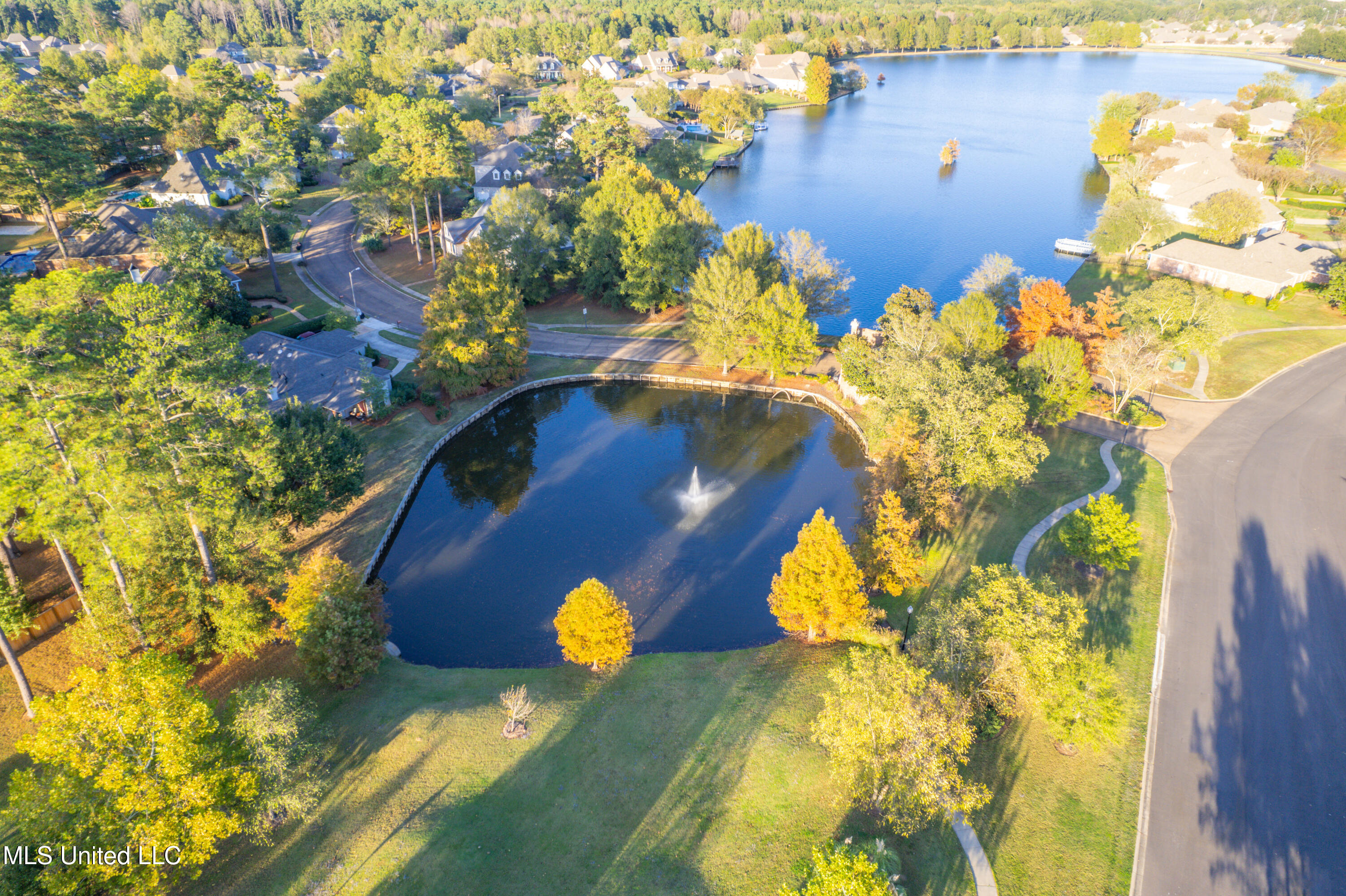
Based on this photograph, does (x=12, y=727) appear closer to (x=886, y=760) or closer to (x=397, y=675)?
(x=397, y=675)

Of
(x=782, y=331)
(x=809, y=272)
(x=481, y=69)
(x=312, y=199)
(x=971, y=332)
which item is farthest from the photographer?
(x=481, y=69)

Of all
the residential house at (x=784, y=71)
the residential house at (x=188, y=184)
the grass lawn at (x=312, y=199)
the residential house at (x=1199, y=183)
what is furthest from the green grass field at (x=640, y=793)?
the residential house at (x=784, y=71)

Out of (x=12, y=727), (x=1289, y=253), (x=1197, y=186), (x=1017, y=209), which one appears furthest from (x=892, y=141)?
(x=12, y=727)

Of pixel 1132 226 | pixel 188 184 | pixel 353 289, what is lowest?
pixel 353 289

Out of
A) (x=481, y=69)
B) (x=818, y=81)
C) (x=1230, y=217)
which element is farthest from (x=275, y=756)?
(x=481, y=69)

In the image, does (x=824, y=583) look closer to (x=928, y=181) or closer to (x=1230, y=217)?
(x=1230, y=217)

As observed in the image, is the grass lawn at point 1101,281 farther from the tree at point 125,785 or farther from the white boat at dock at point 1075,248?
the tree at point 125,785
